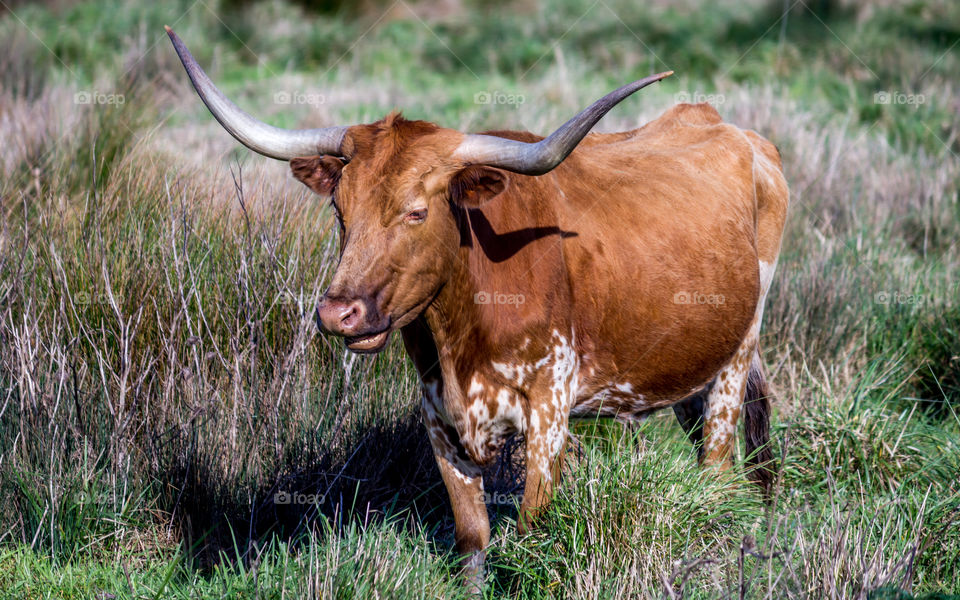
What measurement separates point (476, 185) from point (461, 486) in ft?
4.19

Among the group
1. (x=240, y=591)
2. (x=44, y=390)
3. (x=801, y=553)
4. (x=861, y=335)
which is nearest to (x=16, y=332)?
(x=44, y=390)

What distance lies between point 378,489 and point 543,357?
1246 millimetres

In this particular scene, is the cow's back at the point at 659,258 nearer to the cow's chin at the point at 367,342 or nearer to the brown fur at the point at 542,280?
the brown fur at the point at 542,280

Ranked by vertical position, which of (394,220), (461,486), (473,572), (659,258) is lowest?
(473,572)

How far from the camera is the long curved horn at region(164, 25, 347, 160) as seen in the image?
3744 millimetres

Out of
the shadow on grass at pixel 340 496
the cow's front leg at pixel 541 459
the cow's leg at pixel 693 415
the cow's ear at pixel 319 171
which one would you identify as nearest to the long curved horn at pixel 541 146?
the cow's ear at pixel 319 171

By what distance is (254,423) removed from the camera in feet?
15.2

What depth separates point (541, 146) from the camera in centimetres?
345

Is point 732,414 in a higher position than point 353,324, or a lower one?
lower

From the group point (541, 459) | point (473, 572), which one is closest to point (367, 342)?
point (541, 459)

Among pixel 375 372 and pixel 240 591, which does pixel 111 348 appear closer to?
pixel 375 372

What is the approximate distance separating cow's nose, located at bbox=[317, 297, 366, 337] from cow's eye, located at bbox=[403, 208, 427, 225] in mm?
366

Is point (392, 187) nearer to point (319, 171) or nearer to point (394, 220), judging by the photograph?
point (394, 220)

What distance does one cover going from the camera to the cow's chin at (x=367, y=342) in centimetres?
338
